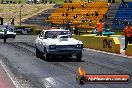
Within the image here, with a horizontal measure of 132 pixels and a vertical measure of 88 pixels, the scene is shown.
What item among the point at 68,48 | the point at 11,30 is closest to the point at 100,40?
the point at 68,48

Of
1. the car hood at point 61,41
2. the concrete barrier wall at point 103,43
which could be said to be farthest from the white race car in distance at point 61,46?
the concrete barrier wall at point 103,43

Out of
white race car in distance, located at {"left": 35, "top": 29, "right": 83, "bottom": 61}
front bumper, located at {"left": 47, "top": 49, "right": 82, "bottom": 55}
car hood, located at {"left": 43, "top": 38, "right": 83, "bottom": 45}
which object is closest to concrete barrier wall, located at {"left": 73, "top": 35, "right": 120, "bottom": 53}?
white race car in distance, located at {"left": 35, "top": 29, "right": 83, "bottom": 61}

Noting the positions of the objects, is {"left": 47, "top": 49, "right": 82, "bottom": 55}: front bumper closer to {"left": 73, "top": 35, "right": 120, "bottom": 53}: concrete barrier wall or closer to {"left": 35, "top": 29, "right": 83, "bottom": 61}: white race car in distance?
{"left": 35, "top": 29, "right": 83, "bottom": 61}: white race car in distance

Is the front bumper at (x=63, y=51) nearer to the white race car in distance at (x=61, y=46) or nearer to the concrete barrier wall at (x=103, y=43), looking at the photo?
the white race car in distance at (x=61, y=46)

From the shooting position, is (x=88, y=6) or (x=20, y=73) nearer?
(x=20, y=73)

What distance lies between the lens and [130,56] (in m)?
25.7

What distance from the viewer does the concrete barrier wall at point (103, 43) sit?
1141 inches

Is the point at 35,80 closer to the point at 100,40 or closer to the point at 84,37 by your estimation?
the point at 100,40

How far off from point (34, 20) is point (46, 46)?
60.4m

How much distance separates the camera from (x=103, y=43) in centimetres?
3134

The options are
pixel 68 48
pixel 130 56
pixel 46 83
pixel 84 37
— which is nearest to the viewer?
pixel 46 83

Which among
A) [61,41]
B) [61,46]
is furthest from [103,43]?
[61,46]

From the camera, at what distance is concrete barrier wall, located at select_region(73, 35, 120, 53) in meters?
29.0

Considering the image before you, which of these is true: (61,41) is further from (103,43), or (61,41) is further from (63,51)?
(103,43)
